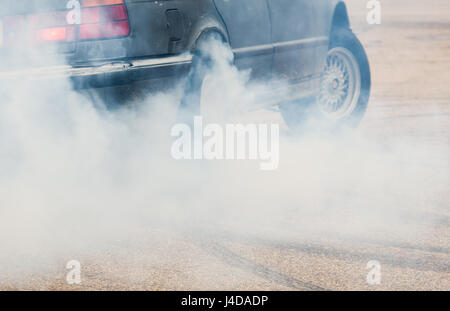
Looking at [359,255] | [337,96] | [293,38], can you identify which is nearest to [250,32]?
[293,38]

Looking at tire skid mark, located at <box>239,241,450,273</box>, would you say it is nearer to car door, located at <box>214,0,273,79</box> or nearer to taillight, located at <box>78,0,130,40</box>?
taillight, located at <box>78,0,130,40</box>

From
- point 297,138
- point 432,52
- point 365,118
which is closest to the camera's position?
point 297,138

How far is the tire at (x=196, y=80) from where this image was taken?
4.64 m

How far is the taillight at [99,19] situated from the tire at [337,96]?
8.19 ft

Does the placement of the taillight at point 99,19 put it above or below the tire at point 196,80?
above

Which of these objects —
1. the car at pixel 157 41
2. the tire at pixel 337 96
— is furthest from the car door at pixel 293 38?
the tire at pixel 337 96

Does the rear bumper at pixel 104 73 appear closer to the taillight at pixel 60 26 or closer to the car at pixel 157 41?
the car at pixel 157 41

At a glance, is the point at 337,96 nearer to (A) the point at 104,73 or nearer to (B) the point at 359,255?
(A) the point at 104,73

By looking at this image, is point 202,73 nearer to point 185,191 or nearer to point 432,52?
point 185,191

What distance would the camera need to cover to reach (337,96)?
21.5ft

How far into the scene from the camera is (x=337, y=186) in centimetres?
488

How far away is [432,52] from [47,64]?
9962mm

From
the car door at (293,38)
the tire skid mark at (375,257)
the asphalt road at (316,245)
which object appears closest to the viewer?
the asphalt road at (316,245)
